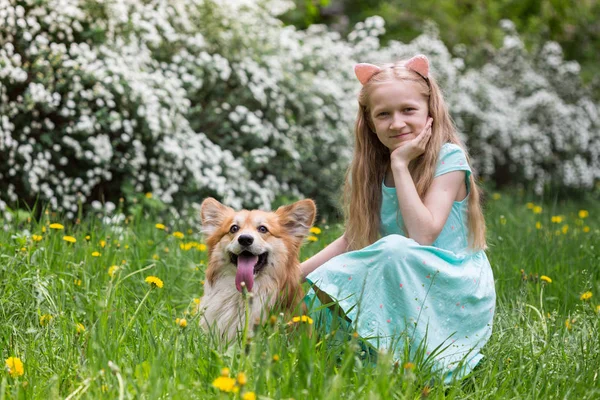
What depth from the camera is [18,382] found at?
2260mm

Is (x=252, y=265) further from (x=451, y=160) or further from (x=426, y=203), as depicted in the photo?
(x=451, y=160)

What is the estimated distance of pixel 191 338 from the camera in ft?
8.16

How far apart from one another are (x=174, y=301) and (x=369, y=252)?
3.84ft

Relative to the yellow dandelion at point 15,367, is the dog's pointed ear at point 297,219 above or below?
above

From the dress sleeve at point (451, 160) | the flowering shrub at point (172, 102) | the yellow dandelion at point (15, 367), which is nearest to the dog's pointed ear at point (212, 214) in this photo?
the dress sleeve at point (451, 160)

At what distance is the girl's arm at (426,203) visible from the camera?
2.89m

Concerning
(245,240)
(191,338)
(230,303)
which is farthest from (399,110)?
(191,338)

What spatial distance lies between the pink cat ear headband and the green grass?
1.05m

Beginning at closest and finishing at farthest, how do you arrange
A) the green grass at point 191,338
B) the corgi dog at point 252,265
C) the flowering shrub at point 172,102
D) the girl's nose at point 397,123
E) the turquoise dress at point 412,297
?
the green grass at point 191,338
the turquoise dress at point 412,297
the corgi dog at point 252,265
the girl's nose at point 397,123
the flowering shrub at point 172,102

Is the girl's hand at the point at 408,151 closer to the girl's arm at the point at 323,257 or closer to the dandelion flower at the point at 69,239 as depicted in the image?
the girl's arm at the point at 323,257

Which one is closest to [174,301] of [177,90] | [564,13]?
[177,90]

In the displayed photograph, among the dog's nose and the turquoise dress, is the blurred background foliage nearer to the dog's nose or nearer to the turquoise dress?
the dog's nose

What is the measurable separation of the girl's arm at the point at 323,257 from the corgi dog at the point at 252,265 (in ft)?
0.47

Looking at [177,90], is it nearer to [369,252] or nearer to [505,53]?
[369,252]
